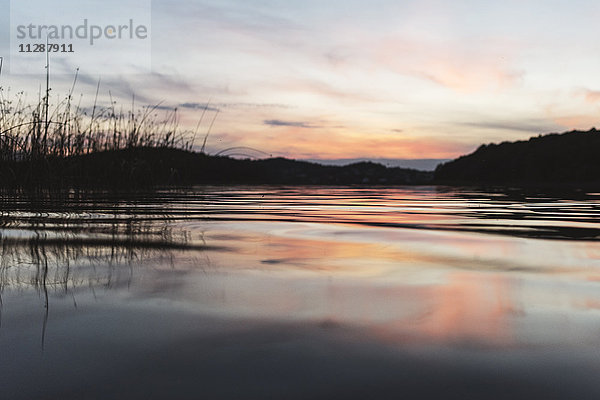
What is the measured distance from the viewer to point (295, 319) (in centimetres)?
120

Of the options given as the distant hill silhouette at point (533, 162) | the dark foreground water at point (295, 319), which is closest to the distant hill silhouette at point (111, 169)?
the dark foreground water at point (295, 319)

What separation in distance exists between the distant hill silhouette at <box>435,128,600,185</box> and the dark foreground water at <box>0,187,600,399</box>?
71.7 ft

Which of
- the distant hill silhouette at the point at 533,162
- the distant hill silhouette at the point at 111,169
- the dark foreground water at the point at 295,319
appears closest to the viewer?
the dark foreground water at the point at 295,319

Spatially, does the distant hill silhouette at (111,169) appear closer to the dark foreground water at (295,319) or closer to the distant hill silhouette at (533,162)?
the dark foreground water at (295,319)

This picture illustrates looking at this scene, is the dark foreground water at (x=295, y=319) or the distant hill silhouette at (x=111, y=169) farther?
the distant hill silhouette at (x=111, y=169)

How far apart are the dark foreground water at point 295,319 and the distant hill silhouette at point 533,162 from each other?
71.7 ft

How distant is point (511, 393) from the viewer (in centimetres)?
81

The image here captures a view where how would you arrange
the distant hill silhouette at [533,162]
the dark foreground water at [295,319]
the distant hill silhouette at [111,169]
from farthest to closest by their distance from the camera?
the distant hill silhouette at [533,162] → the distant hill silhouette at [111,169] → the dark foreground water at [295,319]

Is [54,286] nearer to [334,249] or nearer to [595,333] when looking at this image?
[334,249]

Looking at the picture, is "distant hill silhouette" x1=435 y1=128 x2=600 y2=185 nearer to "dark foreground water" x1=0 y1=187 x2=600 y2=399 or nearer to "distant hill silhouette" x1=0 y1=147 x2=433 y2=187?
"distant hill silhouette" x1=0 y1=147 x2=433 y2=187

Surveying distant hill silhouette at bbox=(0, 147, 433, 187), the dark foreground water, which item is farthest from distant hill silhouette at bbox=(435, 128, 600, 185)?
the dark foreground water

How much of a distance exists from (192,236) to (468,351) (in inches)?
74.3

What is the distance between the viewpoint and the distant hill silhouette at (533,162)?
23.8 m

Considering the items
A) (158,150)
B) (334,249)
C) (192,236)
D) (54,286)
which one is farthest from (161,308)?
(158,150)
